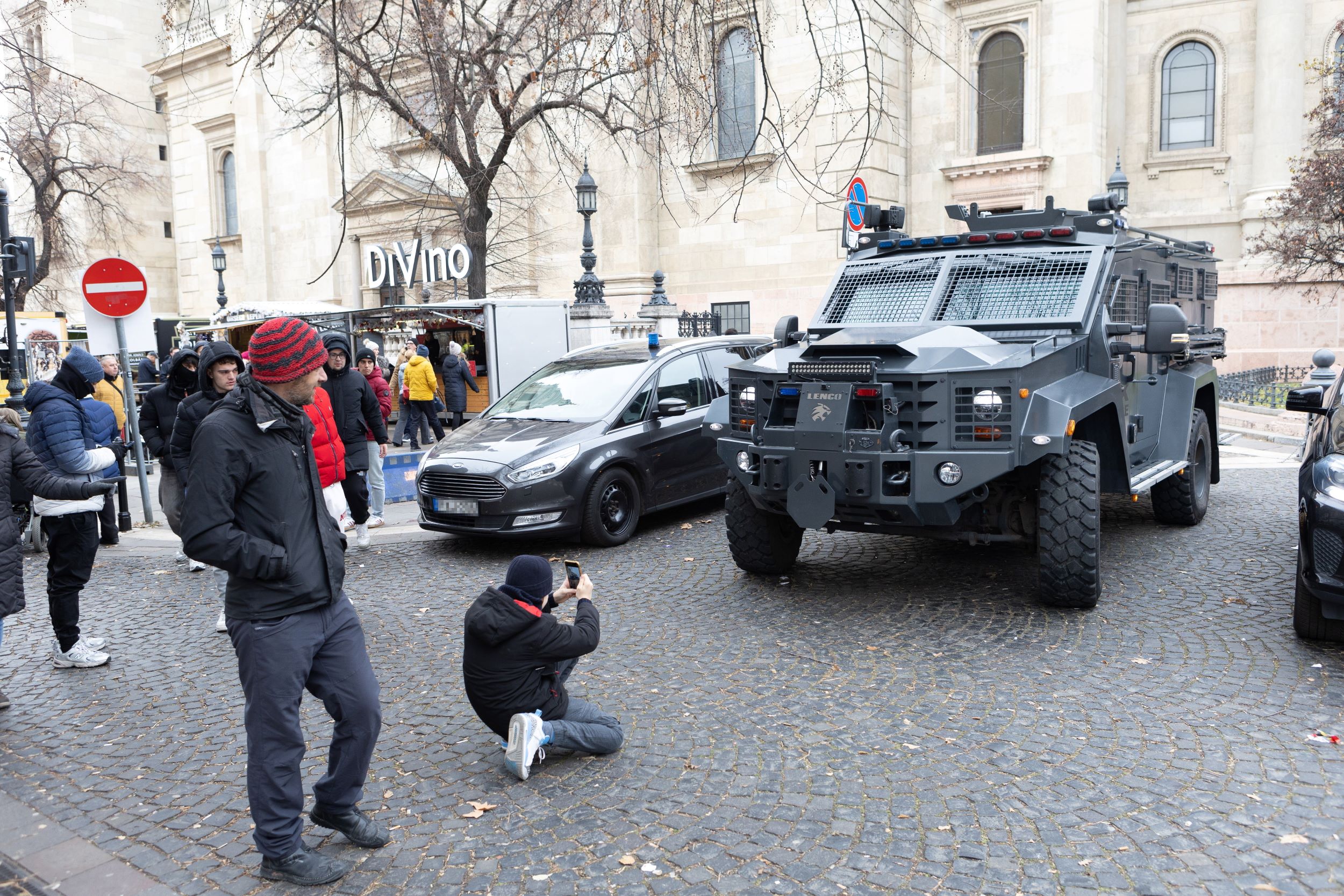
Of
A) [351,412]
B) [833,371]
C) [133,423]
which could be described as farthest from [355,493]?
[133,423]

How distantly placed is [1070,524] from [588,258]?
14.1 metres

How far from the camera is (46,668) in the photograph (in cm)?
633

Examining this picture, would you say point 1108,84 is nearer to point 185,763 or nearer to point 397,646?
point 397,646

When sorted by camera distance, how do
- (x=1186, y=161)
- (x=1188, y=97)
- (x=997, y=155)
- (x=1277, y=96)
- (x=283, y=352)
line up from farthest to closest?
(x=1188, y=97) → (x=997, y=155) → (x=1186, y=161) → (x=1277, y=96) → (x=283, y=352)

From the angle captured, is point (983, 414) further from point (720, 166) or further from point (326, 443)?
point (720, 166)

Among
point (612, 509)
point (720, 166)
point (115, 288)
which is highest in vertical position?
point (720, 166)

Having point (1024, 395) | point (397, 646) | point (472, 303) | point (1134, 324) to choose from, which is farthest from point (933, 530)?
point (472, 303)

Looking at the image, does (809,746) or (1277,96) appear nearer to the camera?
(809,746)

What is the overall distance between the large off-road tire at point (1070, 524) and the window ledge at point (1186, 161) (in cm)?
2168

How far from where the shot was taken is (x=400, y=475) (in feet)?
38.6

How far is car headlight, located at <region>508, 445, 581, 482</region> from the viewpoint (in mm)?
8570

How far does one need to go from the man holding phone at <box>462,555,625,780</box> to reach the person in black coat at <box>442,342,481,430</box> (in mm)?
14136

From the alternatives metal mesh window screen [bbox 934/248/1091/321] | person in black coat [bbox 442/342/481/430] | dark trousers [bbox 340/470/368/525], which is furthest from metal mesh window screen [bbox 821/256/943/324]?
person in black coat [bbox 442/342/481/430]

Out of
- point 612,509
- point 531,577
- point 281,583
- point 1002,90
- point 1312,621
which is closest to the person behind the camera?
point 281,583
